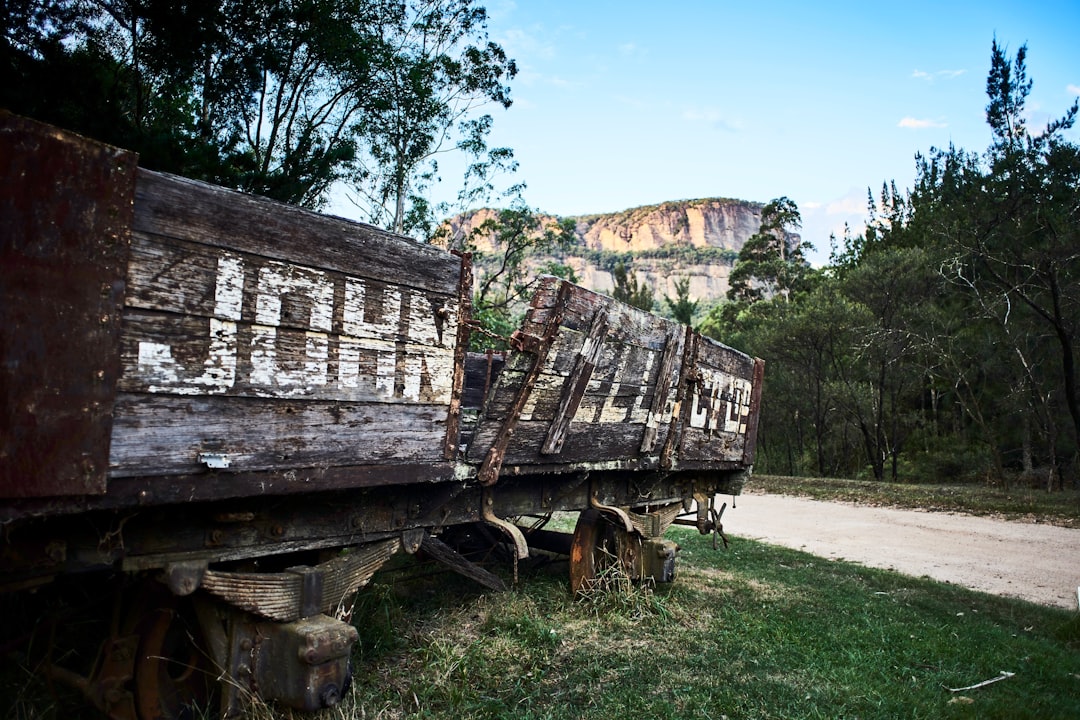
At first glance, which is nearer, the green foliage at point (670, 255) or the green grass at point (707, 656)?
the green grass at point (707, 656)

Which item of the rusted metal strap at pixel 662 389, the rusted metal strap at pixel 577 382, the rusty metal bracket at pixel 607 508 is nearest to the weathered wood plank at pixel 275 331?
the rusted metal strap at pixel 577 382

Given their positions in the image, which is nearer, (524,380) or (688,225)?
(524,380)

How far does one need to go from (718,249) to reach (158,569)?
14029cm

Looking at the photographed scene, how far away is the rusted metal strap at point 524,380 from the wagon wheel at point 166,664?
152 centimetres

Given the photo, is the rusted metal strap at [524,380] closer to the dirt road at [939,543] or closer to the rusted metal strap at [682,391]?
the rusted metal strap at [682,391]

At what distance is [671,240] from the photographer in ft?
466

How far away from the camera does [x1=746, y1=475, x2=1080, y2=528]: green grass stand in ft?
46.7

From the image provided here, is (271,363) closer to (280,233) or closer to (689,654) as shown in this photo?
(280,233)

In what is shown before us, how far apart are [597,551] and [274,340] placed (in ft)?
13.1

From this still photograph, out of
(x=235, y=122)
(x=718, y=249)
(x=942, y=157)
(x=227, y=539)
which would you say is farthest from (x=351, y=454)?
(x=718, y=249)

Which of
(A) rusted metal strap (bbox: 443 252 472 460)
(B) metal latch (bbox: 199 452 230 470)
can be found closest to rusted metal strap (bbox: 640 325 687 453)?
(A) rusted metal strap (bbox: 443 252 472 460)

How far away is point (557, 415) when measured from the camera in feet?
14.5

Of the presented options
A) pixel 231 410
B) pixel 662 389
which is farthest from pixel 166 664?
pixel 662 389

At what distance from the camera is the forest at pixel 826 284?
783 cm
